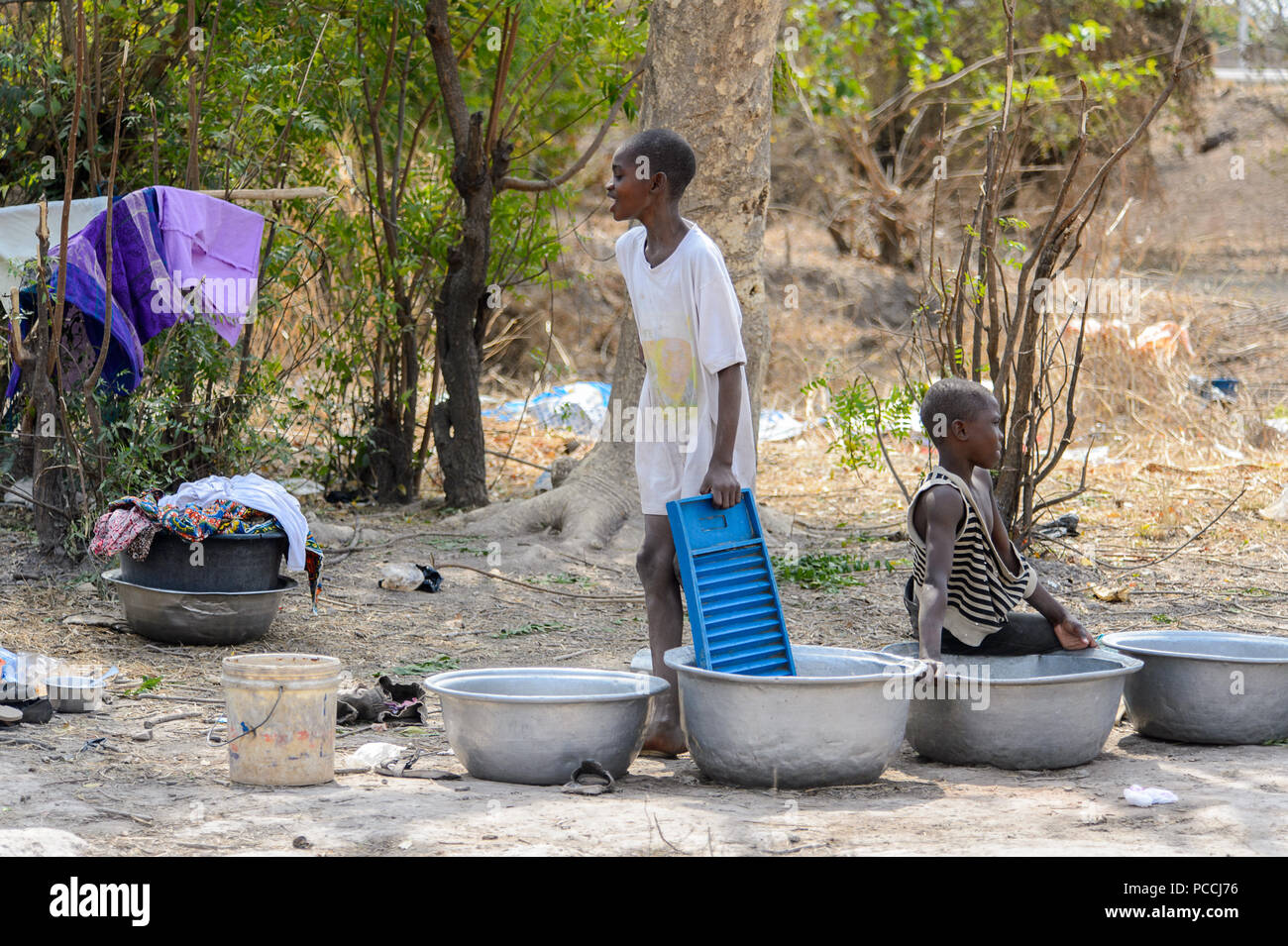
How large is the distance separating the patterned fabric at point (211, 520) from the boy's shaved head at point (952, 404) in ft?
7.81

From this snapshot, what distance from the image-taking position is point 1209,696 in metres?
3.71

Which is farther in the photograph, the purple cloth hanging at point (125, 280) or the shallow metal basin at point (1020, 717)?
the purple cloth hanging at point (125, 280)

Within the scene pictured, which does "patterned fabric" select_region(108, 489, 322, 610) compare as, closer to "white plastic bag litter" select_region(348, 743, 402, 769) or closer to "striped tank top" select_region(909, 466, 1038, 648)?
"white plastic bag litter" select_region(348, 743, 402, 769)

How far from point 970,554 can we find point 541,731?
1.34m

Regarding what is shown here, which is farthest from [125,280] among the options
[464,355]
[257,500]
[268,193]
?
[464,355]

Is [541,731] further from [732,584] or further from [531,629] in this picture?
[531,629]

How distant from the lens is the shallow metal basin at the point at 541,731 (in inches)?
127

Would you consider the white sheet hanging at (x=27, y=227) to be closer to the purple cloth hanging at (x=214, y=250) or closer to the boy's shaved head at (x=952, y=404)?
the purple cloth hanging at (x=214, y=250)

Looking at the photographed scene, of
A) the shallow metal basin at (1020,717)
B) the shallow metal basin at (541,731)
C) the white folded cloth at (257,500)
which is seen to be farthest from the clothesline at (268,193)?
the shallow metal basin at (1020,717)

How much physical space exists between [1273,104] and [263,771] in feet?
55.9

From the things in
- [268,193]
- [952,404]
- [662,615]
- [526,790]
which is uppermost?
[268,193]

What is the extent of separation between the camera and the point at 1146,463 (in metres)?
8.66
